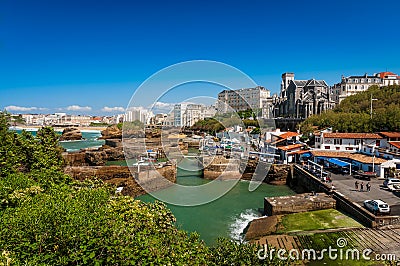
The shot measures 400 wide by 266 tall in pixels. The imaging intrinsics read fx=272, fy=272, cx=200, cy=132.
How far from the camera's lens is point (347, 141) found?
27.3 m

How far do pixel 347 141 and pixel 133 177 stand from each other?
69.4 ft

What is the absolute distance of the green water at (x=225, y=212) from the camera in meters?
14.9

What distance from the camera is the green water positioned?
1488 centimetres

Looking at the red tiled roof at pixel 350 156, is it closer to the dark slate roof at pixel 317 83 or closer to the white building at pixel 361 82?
the dark slate roof at pixel 317 83

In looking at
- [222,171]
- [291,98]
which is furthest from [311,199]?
[291,98]

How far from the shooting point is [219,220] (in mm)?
16469

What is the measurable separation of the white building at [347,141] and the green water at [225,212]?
7057 mm

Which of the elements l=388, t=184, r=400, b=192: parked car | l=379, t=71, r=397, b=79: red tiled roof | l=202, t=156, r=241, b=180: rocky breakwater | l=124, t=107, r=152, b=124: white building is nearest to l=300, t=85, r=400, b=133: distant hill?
l=202, t=156, r=241, b=180: rocky breakwater

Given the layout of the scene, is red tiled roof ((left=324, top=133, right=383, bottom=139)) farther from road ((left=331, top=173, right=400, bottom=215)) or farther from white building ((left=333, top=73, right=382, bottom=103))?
white building ((left=333, top=73, right=382, bottom=103))

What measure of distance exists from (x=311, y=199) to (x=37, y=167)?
688 inches

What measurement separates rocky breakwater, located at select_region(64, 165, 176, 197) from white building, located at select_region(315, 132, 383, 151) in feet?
51.1

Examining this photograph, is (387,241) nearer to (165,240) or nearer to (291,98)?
(165,240)

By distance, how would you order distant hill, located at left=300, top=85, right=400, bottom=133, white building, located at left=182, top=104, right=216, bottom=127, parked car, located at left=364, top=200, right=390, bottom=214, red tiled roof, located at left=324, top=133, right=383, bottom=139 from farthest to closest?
distant hill, located at left=300, top=85, right=400, bottom=133, red tiled roof, located at left=324, top=133, right=383, bottom=139, white building, located at left=182, top=104, right=216, bottom=127, parked car, located at left=364, top=200, right=390, bottom=214

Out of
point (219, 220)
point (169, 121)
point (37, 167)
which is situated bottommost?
point (219, 220)
